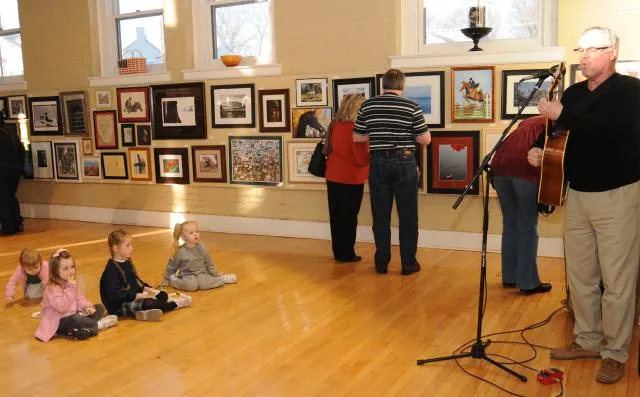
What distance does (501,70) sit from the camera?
266 inches

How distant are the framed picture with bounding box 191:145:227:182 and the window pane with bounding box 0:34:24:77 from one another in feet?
13.2

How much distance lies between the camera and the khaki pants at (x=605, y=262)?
3.65 metres

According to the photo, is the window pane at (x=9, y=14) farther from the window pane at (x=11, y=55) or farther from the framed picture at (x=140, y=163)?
the framed picture at (x=140, y=163)

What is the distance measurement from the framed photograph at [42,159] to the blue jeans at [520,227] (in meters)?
7.33

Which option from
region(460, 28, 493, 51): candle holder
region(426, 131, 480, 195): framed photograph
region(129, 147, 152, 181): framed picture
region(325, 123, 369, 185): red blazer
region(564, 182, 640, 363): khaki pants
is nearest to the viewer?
region(564, 182, 640, 363): khaki pants

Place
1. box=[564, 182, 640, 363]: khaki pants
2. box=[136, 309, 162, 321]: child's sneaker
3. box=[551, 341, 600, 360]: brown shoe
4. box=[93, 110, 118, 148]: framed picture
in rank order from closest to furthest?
1. box=[564, 182, 640, 363]: khaki pants
2. box=[551, 341, 600, 360]: brown shoe
3. box=[136, 309, 162, 321]: child's sneaker
4. box=[93, 110, 118, 148]: framed picture

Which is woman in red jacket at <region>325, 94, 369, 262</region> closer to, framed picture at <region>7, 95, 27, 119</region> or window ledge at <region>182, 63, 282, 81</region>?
window ledge at <region>182, 63, 282, 81</region>

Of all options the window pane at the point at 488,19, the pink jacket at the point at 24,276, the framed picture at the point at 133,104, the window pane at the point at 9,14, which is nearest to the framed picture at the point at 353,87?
the window pane at the point at 488,19

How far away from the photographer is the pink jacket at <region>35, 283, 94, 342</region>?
15.4 feet

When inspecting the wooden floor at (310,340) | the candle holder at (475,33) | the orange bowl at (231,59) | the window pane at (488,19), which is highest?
the window pane at (488,19)

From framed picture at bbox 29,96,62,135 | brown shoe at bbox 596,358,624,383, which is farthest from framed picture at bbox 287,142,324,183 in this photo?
brown shoe at bbox 596,358,624,383

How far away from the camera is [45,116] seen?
10023mm

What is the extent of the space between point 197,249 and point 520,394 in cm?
329

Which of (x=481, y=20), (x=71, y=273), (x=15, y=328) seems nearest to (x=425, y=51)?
(x=481, y=20)
